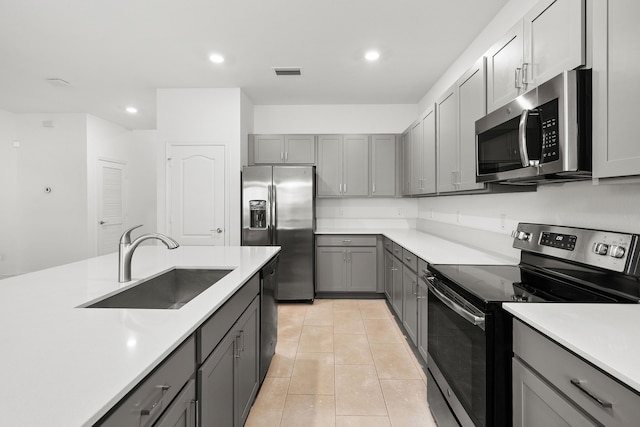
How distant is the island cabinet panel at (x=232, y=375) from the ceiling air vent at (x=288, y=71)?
2.59 metres

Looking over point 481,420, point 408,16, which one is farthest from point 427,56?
point 481,420

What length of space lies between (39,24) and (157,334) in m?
3.21

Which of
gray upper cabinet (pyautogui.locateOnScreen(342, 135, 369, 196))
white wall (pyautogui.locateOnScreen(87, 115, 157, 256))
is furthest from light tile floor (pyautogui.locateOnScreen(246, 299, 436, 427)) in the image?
white wall (pyautogui.locateOnScreen(87, 115, 157, 256))

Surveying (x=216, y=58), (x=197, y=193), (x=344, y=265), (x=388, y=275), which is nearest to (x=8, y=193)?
(x=197, y=193)

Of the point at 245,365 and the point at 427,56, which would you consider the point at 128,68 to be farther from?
the point at 245,365

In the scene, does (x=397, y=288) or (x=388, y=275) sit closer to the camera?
(x=397, y=288)

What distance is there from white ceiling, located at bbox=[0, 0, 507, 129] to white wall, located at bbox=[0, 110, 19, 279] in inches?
40.3

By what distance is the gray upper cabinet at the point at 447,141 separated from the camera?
259 cm

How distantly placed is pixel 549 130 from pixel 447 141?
56.2 inches

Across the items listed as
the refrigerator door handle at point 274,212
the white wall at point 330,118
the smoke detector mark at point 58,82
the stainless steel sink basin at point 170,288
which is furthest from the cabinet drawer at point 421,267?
the smoke detector mark at point 58,82

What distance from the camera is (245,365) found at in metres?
1.72

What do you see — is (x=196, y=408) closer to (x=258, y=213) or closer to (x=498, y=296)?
(x=498, y=296)

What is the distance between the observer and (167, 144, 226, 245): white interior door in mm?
4043

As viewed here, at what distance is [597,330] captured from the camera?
94 centimetres
